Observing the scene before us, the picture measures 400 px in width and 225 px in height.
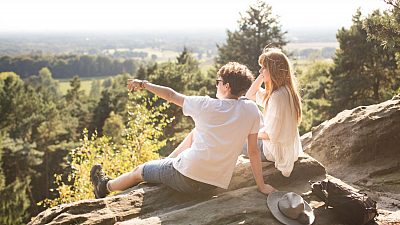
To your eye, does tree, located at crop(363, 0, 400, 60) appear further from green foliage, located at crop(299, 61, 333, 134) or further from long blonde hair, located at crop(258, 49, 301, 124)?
green foliage, located at crop(299, 61, 333, 134)

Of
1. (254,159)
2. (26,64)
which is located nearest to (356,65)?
(254,159)

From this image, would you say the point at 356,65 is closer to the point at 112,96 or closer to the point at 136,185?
the point at 136,185

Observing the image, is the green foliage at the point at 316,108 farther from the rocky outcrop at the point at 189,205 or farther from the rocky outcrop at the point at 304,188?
the rocky outcrop at the point at 189,205

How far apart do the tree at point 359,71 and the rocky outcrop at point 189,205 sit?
15.5 metres

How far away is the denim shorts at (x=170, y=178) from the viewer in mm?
4172

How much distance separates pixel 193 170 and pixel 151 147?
6.10 meters

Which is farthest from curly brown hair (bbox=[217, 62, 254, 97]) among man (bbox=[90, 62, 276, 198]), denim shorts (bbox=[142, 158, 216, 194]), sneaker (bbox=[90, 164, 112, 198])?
sneaker (bbox=[90, 164, 112, 198])

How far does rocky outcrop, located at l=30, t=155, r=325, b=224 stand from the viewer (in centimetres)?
380

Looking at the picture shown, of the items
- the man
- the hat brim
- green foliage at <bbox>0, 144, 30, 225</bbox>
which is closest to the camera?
the hat brim

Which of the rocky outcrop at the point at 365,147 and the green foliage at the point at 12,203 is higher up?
the rocky outcrop at the point at 365,147

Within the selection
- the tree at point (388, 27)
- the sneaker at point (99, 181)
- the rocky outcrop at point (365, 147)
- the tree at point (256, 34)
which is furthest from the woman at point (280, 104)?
the tree at point (256, 34)

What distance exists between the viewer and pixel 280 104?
4.16m

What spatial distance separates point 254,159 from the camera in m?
4.07

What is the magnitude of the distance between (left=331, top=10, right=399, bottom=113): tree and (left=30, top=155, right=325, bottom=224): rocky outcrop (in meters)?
15.5
